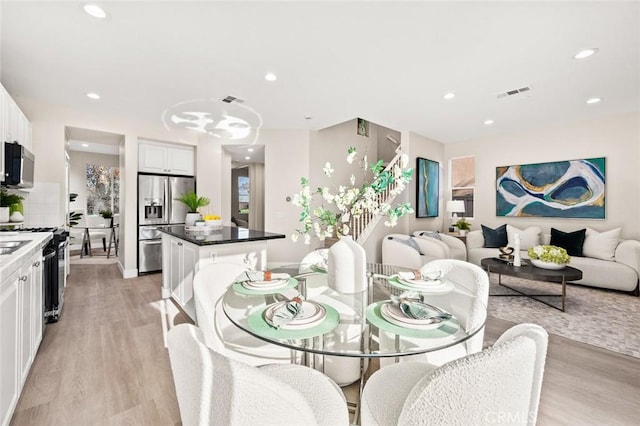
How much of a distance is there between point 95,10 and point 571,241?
20.8 feet

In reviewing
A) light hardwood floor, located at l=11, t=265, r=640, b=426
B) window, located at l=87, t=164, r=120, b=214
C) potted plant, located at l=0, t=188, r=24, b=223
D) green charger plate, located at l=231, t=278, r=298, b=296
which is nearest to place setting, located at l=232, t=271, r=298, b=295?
green charger plate, located at l=231, t=278, r=298, b=296

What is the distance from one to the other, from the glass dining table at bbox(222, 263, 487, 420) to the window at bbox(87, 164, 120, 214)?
750 cm

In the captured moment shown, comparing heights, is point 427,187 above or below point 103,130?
below

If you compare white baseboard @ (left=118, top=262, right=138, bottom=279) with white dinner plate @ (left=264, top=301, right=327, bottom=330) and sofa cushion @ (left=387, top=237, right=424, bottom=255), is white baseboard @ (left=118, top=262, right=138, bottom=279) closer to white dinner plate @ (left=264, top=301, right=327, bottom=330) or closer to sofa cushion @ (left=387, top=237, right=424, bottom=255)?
sofa cushion @ (left=387, top=237, right=424, bottom=255)

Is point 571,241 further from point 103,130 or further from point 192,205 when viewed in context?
point 103,130

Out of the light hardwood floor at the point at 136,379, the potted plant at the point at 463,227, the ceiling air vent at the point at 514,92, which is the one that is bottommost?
the light hardwood floor at the point at 136,379

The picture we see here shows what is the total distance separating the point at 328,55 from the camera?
2.66 meters

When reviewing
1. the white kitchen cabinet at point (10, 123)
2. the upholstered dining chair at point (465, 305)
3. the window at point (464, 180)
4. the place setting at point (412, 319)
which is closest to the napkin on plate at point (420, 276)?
the upholstered dining chair at point (465, 305)

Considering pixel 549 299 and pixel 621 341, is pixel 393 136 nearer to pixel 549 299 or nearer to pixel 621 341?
pixel 549 299

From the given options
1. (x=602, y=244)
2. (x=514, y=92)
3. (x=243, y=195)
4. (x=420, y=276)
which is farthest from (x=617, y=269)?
(x=243, y=195)

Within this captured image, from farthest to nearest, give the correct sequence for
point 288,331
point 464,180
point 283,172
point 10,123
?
point 464,180 < point 283,172 < point 10,123 < point 288,331

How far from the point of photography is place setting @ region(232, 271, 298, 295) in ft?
5.12

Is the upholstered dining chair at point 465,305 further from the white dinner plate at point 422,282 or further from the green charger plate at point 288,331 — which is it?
the green charger plate at point 288,331

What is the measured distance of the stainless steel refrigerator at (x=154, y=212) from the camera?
4.77 meters
